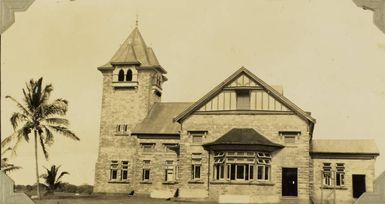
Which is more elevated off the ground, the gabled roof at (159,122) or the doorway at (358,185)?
the gabled roof at (159,122)

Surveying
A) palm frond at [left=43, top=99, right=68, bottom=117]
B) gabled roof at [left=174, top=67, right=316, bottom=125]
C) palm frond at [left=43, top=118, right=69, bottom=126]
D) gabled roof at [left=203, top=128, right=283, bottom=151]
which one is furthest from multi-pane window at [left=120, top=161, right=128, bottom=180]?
palm frond at [left=43, top=99, right=68, bottom=117]

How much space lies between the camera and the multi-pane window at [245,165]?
2231cm

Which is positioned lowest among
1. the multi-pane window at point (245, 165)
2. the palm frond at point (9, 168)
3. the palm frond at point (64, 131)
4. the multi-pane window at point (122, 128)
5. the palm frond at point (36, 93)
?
the palm frond at point (9, 168)

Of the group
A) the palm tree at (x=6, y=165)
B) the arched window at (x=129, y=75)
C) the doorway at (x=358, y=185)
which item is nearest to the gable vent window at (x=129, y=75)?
the arched window at (x=129, y=75)

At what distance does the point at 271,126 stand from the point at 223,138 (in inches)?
79.5

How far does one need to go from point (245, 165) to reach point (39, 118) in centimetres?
810

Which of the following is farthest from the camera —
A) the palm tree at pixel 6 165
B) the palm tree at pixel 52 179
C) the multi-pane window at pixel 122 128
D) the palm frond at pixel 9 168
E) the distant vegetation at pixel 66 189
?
the multi-pane window at pixel 122 128

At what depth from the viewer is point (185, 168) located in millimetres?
23641

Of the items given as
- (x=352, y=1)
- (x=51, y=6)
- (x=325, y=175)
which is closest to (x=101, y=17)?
(x=51, y=6)

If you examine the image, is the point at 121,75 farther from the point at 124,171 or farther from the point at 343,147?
the point at 343,147

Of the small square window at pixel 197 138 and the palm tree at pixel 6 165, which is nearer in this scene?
the palm tree at pixel 6 165

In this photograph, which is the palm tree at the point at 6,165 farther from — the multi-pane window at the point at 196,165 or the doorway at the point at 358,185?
the doorway at the point at 358,185

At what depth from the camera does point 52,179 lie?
816 inches

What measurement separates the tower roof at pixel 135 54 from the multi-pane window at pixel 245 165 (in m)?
4.38
